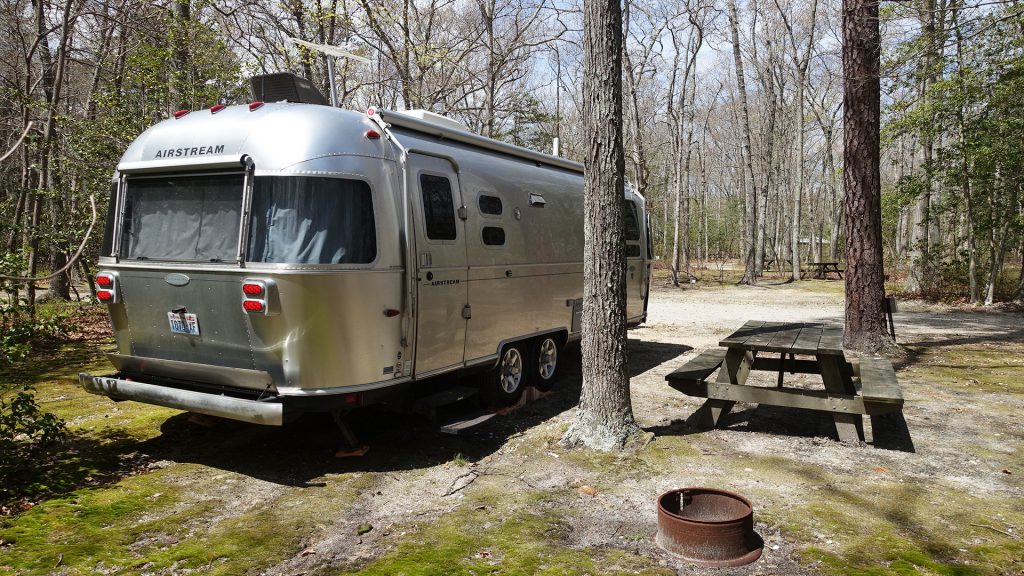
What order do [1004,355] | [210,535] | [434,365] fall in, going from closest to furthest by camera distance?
[210,535]
[434,365]
[1004,355]

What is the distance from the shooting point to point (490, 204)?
6430 mm

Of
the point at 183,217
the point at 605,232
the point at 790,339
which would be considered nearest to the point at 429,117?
the point at 605,232

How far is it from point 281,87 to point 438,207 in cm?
171

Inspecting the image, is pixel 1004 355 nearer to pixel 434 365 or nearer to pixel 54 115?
pixel 434 365

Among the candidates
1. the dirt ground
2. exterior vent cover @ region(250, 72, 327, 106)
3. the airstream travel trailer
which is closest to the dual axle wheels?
the dirt ground

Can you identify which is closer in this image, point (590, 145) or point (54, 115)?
point (590, 145)

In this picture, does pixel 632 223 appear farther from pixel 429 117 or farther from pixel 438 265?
pixel 438 265

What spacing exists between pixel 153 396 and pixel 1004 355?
36.8 ft

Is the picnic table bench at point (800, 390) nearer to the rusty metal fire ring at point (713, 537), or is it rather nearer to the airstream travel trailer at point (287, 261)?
the rusty metal fire ring at point (713, 537)

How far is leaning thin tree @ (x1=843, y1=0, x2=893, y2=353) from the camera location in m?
9.20

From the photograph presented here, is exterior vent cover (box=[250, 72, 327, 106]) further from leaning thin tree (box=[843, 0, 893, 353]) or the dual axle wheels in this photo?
leaning thin tree (box=[843, 0, 893, 353])

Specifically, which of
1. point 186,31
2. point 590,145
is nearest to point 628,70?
point 186,31

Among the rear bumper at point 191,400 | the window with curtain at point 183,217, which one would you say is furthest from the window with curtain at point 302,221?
the rear bumper at point 191,400

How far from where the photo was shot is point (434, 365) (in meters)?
5.55
